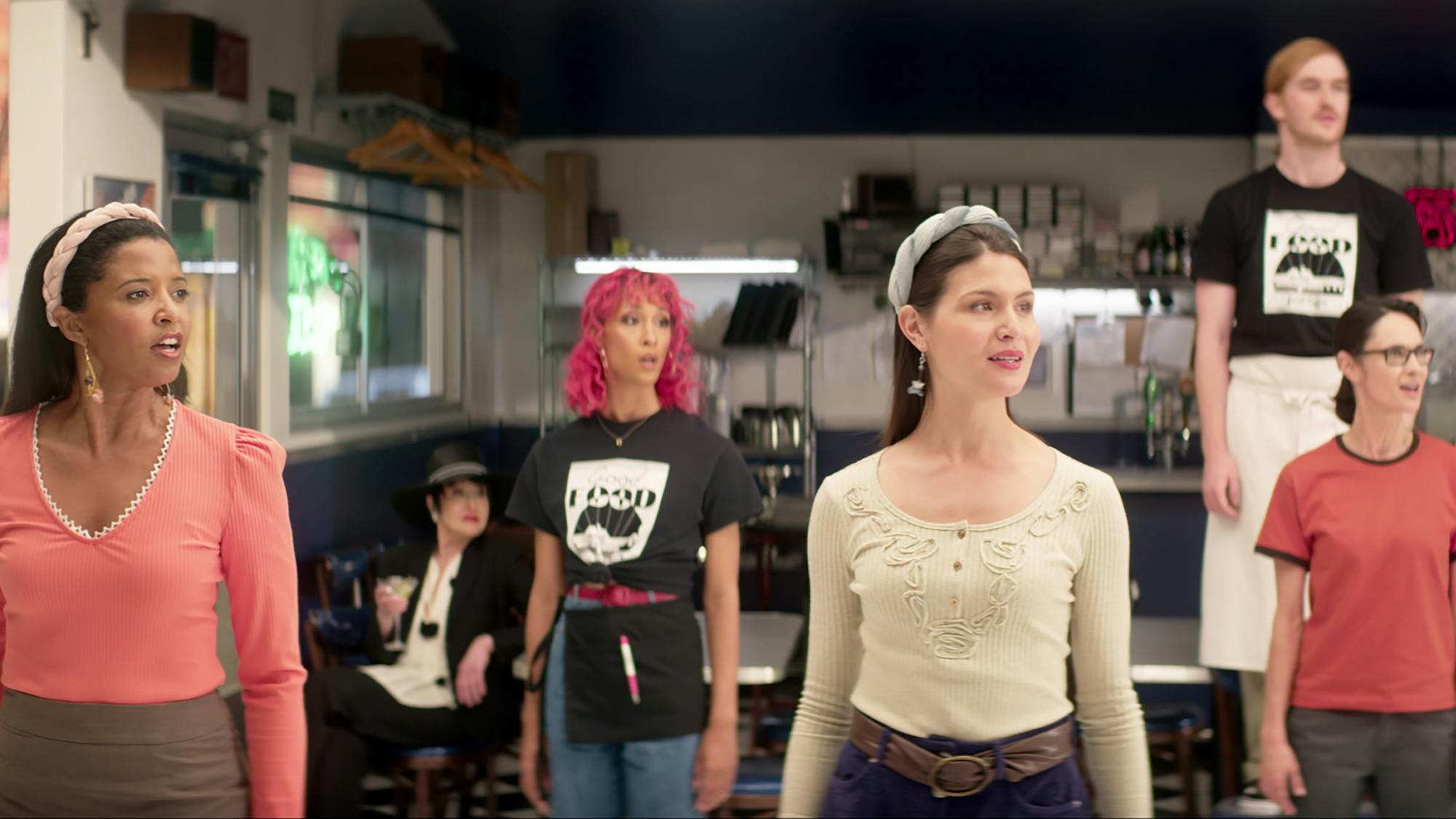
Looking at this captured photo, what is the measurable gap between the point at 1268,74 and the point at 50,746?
267 cm

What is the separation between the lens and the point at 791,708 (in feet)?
14.6

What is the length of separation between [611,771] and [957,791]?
101 centimetres

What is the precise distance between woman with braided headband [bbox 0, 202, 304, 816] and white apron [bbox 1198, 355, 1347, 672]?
7.38 ft

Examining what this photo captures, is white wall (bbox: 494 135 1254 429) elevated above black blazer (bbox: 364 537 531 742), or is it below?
above

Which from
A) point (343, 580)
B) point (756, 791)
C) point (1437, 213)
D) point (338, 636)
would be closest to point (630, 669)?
point (756, 791)

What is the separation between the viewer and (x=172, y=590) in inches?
58.9

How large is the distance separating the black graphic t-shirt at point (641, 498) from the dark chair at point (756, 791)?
755 mm

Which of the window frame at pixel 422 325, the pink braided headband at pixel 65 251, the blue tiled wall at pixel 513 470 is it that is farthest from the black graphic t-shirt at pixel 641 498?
the window frame at pixel 422 325

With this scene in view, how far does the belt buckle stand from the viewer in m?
1.62

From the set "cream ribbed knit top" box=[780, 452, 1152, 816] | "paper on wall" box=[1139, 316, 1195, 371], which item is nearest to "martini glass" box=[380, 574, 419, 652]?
"cream ribbed knit top" box=[780, 452, 1152, 816]

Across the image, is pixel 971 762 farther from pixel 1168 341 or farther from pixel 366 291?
pixel 1168 341

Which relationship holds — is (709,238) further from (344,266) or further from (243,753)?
(243,753)

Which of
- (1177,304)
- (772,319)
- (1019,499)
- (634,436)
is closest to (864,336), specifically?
(772,319)

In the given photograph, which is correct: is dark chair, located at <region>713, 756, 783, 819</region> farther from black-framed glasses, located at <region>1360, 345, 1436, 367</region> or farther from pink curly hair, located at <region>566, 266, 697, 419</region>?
black-framed glasses, located at <region>1360, 345, 1436, 367</region>
